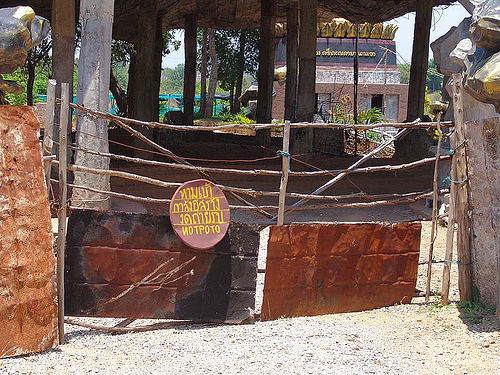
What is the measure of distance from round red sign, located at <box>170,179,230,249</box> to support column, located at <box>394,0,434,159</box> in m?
10.2

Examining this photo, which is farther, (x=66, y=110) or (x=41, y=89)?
(x=41, y=89)

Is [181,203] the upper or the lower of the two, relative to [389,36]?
lower

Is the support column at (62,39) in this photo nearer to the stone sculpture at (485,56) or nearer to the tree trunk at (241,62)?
the stone sculpture at (485,56)

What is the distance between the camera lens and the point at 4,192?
397 centimetres

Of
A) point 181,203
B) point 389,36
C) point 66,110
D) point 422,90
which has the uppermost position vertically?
point 389,36

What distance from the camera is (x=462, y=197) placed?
16.3 feet

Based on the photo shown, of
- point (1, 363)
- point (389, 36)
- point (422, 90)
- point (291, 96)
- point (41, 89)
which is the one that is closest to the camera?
point (1, 363)

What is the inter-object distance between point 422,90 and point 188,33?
7.89 metres

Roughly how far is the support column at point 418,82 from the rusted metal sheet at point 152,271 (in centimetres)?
1012

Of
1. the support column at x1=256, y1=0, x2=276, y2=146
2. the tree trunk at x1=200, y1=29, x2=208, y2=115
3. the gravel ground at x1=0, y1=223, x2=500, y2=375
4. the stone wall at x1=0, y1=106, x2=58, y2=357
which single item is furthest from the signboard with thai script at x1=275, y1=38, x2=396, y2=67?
the stone wall at x1=0, y1=106, x2=58, y2=357

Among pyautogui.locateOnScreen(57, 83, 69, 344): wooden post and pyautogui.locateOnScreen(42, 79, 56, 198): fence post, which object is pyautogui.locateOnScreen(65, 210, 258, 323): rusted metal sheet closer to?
pyautogui.locateOnScreen(57, 83, 69, 344): wooden post

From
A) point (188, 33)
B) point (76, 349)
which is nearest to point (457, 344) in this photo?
point (76, 349)

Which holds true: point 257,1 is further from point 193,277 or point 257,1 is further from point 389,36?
point 193,277

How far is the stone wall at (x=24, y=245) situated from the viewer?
3.96 meters
